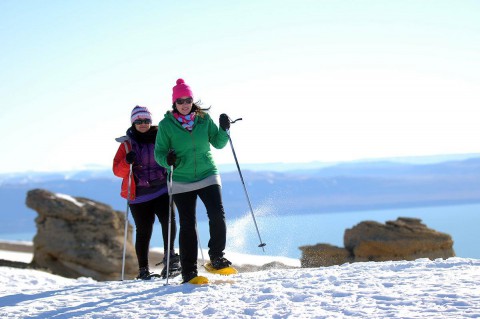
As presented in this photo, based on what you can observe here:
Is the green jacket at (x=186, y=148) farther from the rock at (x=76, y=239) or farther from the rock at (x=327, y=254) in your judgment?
the rock at (x=76, y=239)

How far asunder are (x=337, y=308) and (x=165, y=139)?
2590mm

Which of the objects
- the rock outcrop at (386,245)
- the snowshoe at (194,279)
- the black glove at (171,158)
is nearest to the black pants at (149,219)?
the snowshoe at (194,279)

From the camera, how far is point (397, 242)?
597 inches

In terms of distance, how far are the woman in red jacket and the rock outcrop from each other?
7.62 metres

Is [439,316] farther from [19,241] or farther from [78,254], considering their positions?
[19,241]

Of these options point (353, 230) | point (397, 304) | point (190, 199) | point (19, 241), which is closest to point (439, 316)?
point (397, 304)

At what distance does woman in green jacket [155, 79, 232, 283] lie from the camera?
655 cm

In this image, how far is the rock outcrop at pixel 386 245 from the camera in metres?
15.2

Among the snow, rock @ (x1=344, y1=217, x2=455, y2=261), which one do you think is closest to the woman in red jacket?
the snow

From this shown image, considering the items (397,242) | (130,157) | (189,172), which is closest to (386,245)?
(397,242)

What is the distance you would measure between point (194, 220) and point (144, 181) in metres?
1.25

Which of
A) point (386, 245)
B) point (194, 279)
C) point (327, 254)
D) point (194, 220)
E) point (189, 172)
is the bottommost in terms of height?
point (327, 254)

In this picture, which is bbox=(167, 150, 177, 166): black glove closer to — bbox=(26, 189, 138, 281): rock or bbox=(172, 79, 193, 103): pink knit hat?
bbox=(172, 79, 193, 103): pink knit hat

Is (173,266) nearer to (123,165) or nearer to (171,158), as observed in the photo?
(123,165)
